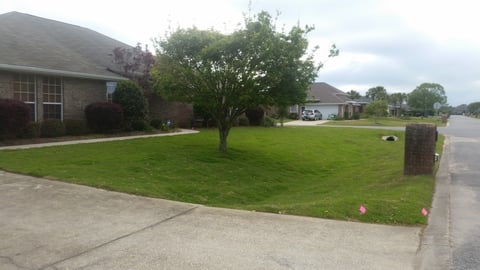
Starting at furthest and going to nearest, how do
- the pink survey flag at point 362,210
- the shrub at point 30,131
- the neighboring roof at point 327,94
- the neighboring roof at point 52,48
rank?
the neighboring roof at point 327,94, the neighboring roof at point 52,48, the shrub at point 30,131, the pink survey flag at point 362,210

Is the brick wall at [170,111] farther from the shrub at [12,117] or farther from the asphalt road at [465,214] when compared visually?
the asphalt road at [465,214]

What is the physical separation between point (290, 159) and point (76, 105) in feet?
35.0

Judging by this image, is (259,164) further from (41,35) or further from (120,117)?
(41,35)

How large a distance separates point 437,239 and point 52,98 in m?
17.6

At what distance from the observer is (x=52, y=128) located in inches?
696

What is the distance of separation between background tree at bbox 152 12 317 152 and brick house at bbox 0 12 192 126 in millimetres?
6619

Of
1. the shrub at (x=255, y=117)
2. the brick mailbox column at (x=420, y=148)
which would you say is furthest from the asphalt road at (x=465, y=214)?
the shrub at (x=255, y=117)

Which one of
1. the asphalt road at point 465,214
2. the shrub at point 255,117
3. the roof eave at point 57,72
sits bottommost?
the asphalt road at point 465,214

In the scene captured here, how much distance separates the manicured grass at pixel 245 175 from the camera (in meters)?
7.17

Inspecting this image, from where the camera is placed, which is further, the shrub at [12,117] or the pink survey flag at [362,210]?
the shrub at [12,117]

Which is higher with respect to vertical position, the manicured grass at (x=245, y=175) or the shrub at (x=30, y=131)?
the shrub at (x=30, y=131)

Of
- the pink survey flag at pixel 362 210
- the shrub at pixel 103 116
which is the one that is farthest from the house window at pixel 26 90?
the pink survey flag at pixel 362 210

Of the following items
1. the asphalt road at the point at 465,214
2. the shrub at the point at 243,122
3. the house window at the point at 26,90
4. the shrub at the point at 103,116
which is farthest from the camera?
the shrub at the point at 243,122

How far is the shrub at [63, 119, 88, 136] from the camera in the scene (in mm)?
18606
